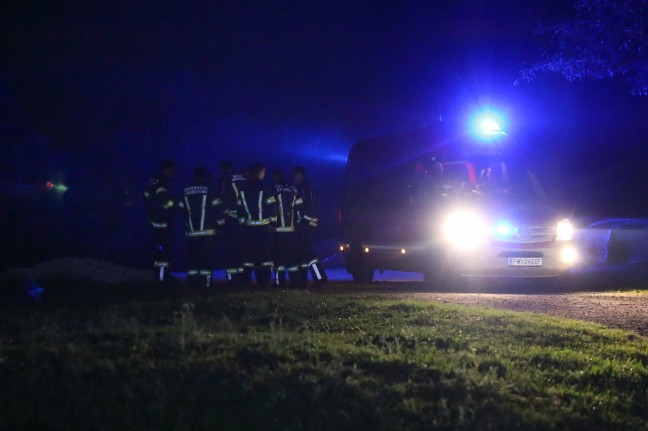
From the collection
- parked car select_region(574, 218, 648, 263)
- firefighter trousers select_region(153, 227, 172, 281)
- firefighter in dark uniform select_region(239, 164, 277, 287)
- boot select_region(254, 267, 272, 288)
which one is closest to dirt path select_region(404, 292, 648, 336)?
boot select_region(254, 267, 272, 288)

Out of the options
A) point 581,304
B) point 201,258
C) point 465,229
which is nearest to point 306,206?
point 201,258

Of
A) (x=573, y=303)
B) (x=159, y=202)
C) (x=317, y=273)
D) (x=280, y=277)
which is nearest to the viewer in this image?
(x=573, y=303)

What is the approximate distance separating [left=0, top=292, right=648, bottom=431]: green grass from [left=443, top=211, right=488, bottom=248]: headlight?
13.6ft

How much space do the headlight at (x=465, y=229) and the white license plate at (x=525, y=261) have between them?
0.59m

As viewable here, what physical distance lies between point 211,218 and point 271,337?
5572mm

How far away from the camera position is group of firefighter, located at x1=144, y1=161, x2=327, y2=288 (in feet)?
39.0

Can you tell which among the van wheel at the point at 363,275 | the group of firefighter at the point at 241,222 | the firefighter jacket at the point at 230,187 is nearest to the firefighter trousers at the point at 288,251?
the group of firefighter at the point at 241,222

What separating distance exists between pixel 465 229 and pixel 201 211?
13.8 ft

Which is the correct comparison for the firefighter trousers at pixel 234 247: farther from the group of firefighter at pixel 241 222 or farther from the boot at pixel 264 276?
the boot at pixel 264 276

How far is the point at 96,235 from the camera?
2428 centimetres

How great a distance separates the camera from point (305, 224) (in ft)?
42.0

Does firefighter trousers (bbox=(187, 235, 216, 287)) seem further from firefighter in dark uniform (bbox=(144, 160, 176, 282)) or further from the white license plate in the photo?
the white license plate

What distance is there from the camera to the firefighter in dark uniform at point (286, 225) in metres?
12.6

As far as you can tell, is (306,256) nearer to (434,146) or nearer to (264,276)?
(264,276)
